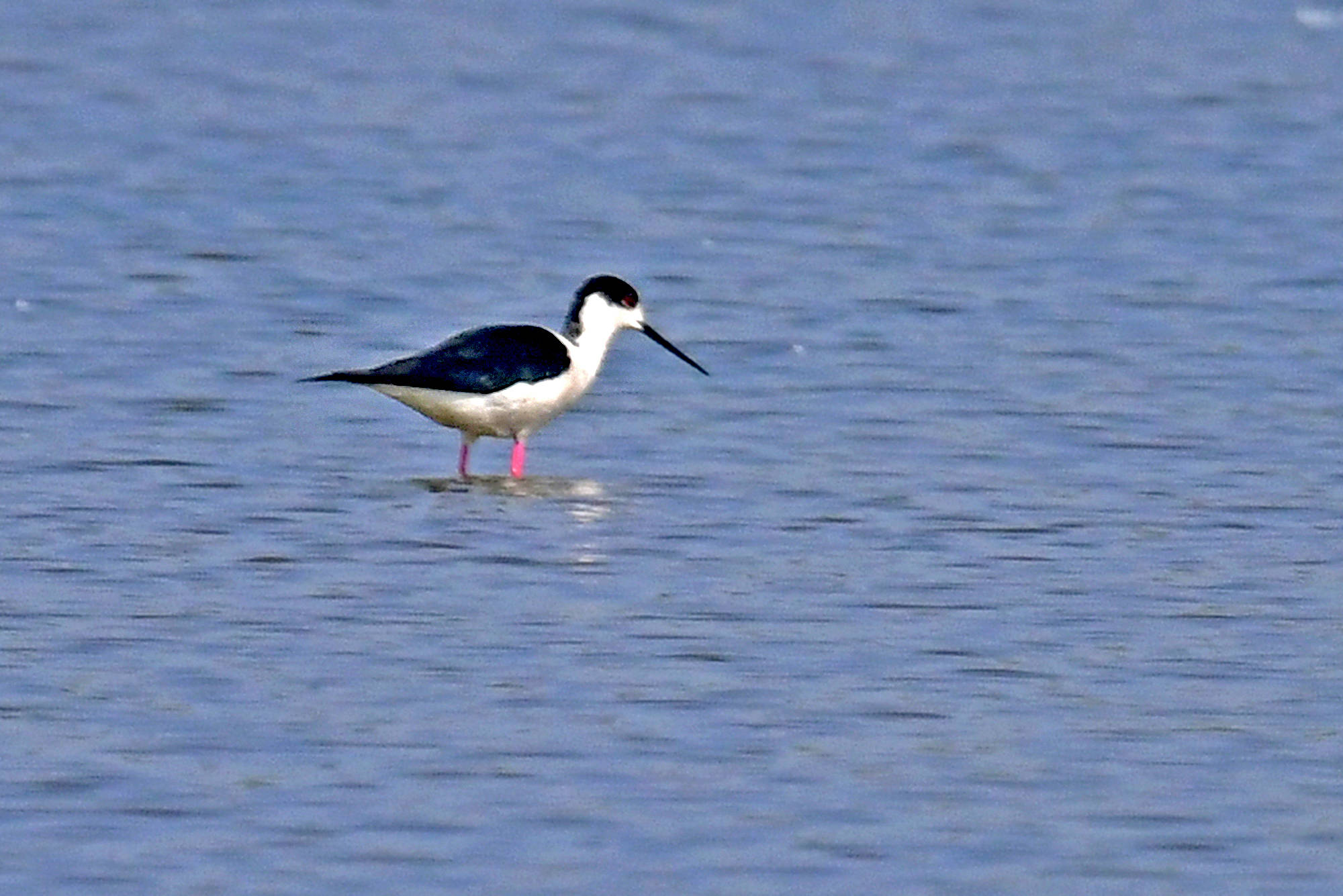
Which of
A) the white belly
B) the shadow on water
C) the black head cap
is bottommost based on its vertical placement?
the shadow on water

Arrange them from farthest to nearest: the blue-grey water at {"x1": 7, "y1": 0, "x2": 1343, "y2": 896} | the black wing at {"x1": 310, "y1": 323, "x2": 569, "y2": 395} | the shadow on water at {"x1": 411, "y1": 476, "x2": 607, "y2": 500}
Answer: the black wing at {"x1": 310, "y1": 323, "x2": 569, "y2": 395}, the shadow on water at {"x1": 411, "y1": 476, "x2": 607, "y2": 500}, the blue-grey water at {"x1": 7, "y1": 0, "x2": 1343, "y2": 896}

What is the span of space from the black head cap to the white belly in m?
0.54

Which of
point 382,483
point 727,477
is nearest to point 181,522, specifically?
point 382,483

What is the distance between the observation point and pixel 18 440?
1217 cm

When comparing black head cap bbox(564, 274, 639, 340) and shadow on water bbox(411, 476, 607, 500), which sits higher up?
black head cap bbox(564, 274, 639, 340)

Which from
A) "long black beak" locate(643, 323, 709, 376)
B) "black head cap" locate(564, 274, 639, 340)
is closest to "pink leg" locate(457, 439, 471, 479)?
"black head cap" locate(564, 274, 639, 340)

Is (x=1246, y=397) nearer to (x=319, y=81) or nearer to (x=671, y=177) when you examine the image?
(x=671, y=177)

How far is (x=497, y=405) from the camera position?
482 inches

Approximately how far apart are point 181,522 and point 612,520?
143 centimetres

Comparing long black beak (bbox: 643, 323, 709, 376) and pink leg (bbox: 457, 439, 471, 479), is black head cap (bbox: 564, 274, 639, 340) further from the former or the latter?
pink leg (bbox: 457, 439, 471, 479)

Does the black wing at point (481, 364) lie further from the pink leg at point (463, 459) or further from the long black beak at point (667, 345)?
the long black beak at point (667, 345)

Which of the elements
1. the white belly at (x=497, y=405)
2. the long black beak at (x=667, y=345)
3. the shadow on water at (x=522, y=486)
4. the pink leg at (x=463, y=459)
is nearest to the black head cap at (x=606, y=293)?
the long black beak at (x=667, y=345)

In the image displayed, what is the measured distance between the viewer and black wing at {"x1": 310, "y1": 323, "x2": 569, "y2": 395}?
12.1 metres

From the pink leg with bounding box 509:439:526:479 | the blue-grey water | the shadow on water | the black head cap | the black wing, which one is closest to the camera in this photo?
the blue-grey water
